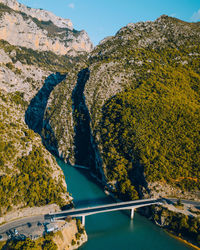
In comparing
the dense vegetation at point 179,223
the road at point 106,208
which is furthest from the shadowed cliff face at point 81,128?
the dense vegetation at point 179,223

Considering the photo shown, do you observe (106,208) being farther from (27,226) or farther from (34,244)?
(34,244)

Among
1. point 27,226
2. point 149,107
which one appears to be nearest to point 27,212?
point 27,226

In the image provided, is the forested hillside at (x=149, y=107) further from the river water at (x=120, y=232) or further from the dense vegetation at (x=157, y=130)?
the river water at (x=120, y=232)

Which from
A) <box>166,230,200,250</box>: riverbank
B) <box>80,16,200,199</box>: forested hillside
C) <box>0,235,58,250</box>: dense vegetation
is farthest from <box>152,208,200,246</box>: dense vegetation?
<box>0,235,58,250</box>: dense vegetation

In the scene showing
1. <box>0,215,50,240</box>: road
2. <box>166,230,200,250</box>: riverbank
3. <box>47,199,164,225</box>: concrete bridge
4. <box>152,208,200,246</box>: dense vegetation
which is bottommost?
<box>166,230,200,250</box>: riverbank

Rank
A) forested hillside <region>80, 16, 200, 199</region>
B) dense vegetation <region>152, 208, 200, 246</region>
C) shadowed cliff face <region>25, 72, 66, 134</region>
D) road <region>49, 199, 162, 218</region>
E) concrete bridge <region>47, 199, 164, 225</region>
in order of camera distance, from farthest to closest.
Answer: shadowed cliff face <region>25, 72, 66, 134</region>, forested hillside <region>80, 16, 200, 199</region>, dense vegetation <region>152, 208, 200, 246</region>, road <region>49, 199, 162, 218</region>, concrete bridge <region>47, 199, 164, 225</region>

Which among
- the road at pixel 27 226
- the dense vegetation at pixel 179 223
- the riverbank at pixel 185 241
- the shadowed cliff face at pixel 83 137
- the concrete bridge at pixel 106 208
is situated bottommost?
the riverbank at pixel 185 241

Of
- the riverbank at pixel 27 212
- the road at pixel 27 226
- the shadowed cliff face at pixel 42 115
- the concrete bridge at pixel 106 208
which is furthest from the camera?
the shadowed cliff face at pixel 42 115

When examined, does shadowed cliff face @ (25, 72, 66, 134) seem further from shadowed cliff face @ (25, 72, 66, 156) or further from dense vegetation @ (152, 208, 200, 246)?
dense vegetation @ (152, 208, 200, 246)
